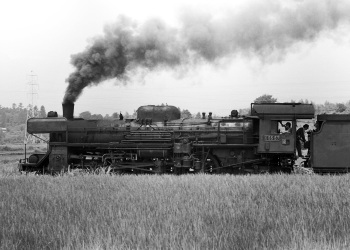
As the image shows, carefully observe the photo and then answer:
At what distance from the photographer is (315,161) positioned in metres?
17.7

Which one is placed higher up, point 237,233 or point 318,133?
point 318,133

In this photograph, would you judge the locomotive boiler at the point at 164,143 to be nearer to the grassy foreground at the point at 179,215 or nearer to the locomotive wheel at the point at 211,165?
the locomotive wheel at the point at 211,165

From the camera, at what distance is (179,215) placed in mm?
8336

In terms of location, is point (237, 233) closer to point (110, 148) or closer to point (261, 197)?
point (261, 197)

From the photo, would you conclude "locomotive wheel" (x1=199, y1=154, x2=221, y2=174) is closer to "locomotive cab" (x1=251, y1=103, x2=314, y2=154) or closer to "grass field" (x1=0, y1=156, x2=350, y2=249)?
"locomotive cab" (x1=251, y1=103, x2=314, y2=154)

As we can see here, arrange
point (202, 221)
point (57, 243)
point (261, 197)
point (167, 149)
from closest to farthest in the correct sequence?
point (57, 243) → point (202, 221) → point (261, 197) → point (167, 149)

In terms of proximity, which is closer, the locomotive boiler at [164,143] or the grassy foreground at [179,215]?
the grassy foreground at [179,215]

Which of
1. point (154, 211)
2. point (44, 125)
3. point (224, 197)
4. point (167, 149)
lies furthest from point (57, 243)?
point (44, 125)

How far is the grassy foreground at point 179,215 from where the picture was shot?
6742 mm

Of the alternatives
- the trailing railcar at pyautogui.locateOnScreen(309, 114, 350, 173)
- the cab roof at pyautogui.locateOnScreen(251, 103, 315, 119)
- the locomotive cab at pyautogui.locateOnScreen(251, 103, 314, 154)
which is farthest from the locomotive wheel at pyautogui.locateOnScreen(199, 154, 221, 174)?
the trailing railcar at pyautogui.locateOnScreen(309, 114, 350, 173)

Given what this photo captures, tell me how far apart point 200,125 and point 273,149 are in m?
3.19

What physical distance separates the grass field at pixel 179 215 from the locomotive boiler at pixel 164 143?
5.71m

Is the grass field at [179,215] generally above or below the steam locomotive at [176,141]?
below

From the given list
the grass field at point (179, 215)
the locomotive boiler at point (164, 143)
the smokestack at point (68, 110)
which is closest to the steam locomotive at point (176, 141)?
the locomotive boiler at point (164, 143)
